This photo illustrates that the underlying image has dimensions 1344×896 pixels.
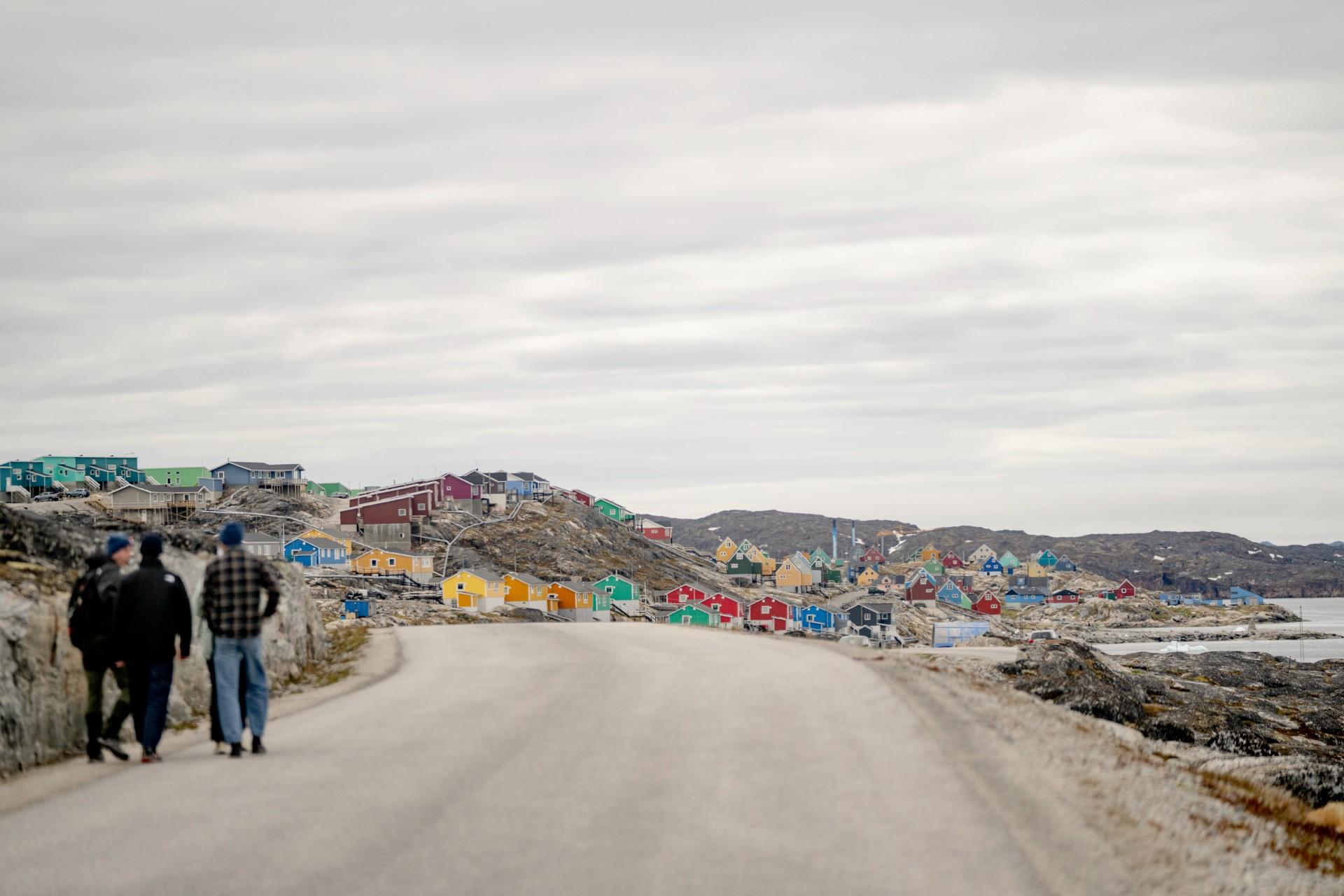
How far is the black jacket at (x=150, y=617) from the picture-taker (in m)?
12.8

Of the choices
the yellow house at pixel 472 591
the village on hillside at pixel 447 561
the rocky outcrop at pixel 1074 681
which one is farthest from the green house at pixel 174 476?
the rocky outcrop at pixel 1074 681

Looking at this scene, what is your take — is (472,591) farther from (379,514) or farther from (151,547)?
(151,547)

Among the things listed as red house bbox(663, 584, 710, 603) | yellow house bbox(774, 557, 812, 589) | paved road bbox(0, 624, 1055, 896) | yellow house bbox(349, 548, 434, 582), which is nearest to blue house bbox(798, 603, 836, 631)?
red house bbox(663, 584, 710, 603)

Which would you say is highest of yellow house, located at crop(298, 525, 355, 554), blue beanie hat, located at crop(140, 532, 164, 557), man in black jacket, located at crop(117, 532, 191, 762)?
yellow house, located at crop(298, 525, 355, 554)

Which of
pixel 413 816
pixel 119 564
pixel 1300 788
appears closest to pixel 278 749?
pixel 119 564

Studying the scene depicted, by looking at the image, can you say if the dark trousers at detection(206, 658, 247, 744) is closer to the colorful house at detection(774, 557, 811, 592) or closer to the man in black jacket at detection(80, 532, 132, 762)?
the man in black jacket at detection(80, 532, 132, 762)

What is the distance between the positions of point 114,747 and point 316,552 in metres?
119

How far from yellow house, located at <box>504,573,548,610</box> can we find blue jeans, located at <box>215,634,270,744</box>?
98769 millimetres

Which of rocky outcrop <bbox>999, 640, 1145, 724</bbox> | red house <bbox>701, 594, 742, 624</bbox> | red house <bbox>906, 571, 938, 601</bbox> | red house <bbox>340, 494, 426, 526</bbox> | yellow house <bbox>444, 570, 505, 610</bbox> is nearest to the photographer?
rocky outcrop <bbox>999, 640, 1145, 724</bbox>

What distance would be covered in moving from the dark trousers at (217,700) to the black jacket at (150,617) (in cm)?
42

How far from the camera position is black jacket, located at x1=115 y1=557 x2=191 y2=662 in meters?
12.8

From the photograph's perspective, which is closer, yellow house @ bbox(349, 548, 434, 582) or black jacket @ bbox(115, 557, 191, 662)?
black jacket @ bbox(115, 557, 191, 662)

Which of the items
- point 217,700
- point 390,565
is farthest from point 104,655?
point 390,565

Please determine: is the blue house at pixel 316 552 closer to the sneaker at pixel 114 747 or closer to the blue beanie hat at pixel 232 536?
the sneaker at pixel 114 747
